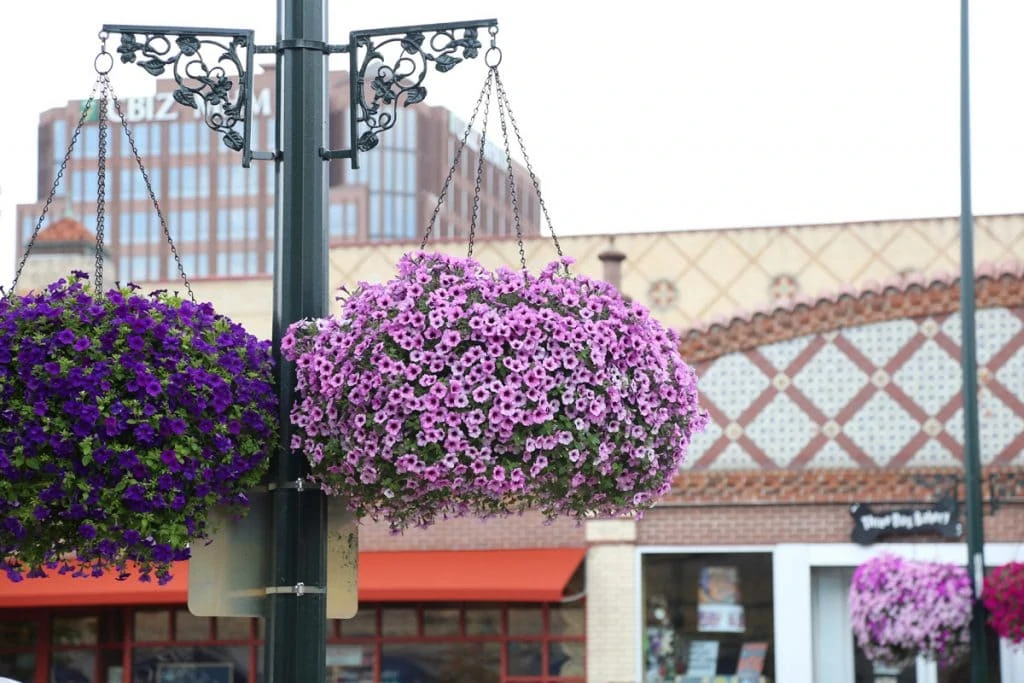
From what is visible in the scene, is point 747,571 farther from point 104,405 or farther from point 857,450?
point 104,405

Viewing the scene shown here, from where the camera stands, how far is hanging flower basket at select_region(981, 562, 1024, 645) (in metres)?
20.3

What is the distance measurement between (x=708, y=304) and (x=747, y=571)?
4.27 meters

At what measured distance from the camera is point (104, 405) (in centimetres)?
651

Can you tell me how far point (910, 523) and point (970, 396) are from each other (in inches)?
217

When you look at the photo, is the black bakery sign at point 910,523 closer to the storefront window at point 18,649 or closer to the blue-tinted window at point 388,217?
the storefront window at point 18,649

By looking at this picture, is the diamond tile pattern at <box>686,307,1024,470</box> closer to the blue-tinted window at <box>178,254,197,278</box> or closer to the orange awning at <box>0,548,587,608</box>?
the orange awning at <box>0,548,587,608</box>

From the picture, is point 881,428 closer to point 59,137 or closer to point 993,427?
point 993,427

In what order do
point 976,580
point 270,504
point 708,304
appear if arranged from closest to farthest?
point 270,504, point 976,580, point 708,304

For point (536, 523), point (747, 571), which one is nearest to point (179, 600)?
point (536, 523)

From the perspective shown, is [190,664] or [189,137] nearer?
[190,664]

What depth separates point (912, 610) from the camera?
2138cm

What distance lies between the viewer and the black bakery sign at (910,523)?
24.7 metres

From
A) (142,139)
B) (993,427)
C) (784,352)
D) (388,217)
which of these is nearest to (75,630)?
(784,352)

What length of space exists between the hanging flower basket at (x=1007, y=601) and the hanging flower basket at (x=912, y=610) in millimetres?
259
